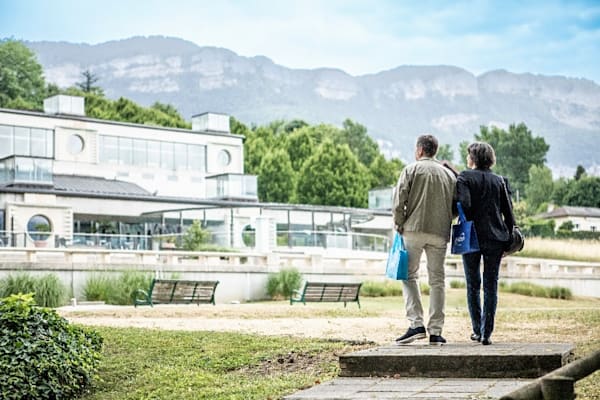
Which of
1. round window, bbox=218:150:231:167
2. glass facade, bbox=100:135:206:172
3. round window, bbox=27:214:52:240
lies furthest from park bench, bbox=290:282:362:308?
round window, bbox=218:150:231:167

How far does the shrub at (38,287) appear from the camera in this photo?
27.9m

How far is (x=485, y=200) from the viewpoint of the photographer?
31.7ft

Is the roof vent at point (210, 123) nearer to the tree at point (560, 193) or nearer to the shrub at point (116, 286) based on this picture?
the shrub at point (116, 286)

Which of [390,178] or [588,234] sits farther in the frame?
[390,178]

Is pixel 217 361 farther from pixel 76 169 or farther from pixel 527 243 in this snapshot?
pixel 76 169

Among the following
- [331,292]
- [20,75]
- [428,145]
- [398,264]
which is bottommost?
[331,292]

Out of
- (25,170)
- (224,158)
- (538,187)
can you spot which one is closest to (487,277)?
(25,170)

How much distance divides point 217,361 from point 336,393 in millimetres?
3423

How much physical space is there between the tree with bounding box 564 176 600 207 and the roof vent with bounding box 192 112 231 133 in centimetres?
5510

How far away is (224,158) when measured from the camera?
70812mm

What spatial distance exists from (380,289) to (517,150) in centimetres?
10719

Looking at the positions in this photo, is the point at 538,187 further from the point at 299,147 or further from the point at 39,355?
the point at 39,355

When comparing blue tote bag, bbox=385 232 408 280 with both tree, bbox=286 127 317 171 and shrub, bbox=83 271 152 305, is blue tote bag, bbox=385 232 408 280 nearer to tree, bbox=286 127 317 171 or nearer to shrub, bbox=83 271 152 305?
shrub, bbox=83 271 152 305

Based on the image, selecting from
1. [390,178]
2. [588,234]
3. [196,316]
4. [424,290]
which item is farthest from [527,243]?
[390,178]
